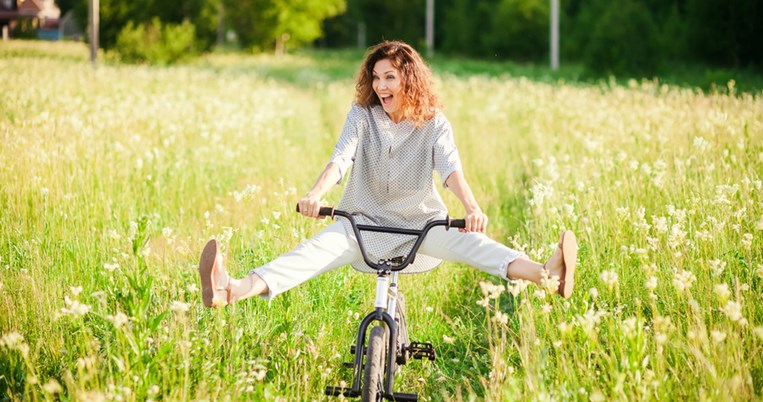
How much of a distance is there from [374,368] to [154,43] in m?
29.2

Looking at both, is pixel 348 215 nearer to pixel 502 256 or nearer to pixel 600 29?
pixel 502 256

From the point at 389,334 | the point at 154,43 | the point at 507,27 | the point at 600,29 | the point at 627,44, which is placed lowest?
the point at 389,334

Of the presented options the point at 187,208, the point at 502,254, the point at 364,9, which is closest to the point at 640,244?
the point at 502,254

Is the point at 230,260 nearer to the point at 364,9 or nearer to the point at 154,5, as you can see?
the point at 154,5

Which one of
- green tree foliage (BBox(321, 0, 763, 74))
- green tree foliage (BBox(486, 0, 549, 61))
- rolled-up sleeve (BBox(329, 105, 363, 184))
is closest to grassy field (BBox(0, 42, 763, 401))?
rolled-up sleeve (BBox(329, 105, 363, 184))

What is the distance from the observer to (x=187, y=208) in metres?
6.59

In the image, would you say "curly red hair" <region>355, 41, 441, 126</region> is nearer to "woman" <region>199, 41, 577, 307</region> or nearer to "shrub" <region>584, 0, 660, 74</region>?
"woman" <region>199, 41, 577, 307</region>

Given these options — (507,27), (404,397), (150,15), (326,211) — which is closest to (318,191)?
(326,211)

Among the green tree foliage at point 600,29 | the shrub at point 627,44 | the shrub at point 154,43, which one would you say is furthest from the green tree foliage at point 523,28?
the shrub at point 154,43

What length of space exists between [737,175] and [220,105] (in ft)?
25.8

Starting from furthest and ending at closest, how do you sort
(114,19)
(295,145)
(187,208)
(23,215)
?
(114,19)
(295,145)
(187,208)
(23,215)

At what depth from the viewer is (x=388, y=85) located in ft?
12.7

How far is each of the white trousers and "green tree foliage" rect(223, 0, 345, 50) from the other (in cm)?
5187

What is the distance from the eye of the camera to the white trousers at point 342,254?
3445mm
